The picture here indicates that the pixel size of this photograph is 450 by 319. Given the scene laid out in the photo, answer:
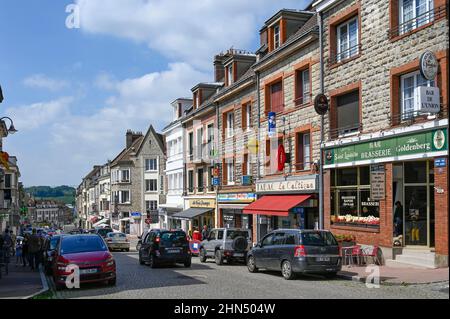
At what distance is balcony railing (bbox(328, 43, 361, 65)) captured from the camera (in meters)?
21.2

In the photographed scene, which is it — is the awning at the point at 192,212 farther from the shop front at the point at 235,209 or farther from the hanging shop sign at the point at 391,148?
the hanging shop sign at the point at 391,148

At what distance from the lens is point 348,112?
2203cm

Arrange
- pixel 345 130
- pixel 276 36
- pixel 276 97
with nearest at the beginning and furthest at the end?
pixel 345 130
pixel 276 97
pixel 276 36

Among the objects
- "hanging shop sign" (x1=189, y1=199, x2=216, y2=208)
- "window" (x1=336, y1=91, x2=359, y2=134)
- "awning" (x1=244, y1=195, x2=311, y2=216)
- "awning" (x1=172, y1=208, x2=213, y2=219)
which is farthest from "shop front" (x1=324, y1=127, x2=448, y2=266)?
"awning" (x1=172, y1=208, x2=213, y2=219)

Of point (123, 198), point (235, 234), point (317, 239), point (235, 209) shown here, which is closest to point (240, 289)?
point (317, 239)

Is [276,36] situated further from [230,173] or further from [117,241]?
[117,241]

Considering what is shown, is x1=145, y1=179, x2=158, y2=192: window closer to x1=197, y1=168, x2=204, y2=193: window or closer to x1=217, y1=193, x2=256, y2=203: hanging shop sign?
x1=197, y1=168, x2=204, y2=193: window

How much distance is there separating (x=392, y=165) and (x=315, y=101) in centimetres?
493

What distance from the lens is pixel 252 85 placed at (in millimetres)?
31422

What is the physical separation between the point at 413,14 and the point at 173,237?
12.3 meters

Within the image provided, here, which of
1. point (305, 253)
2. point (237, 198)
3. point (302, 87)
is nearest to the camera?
point (305, 253)

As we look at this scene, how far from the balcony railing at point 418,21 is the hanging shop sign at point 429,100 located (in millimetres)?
2426
